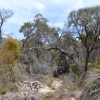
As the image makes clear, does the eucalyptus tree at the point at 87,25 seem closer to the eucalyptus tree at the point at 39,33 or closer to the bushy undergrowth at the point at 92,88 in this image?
the eucalyptus tree at the point at 39,33

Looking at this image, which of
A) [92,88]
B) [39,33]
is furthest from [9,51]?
[39,33]

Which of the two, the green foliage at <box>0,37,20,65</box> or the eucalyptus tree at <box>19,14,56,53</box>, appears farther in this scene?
the eucalyptus tree at <box>19,14,56,53</box>

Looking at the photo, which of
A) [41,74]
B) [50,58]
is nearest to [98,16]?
[50,58]

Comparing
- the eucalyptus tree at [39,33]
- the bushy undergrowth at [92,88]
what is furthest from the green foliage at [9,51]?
the eucalyptus tree at [39,33]

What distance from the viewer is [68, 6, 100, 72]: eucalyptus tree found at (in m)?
16.4

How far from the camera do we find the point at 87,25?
16531 mm

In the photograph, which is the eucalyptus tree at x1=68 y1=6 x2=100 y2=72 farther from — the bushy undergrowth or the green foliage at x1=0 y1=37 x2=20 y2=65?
the bushy undergrowth

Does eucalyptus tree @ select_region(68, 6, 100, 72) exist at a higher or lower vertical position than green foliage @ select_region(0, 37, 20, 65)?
higher

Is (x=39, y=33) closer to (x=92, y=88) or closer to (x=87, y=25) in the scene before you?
(x=87, y=25)

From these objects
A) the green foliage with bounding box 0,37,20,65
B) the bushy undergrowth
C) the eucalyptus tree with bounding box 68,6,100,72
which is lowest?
the bushy undergrowth

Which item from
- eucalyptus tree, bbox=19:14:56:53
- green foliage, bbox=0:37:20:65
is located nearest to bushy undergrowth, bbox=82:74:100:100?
green foliage, bbox=0:37:20:65

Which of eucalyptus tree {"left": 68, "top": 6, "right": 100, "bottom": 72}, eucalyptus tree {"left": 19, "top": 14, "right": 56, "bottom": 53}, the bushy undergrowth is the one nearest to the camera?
the bushy undergrowth

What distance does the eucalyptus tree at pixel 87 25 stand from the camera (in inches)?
645

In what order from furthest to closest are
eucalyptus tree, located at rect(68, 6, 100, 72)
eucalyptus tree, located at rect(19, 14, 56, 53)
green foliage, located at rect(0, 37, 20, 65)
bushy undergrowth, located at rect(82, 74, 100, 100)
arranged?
eucalyptus tree, located at rect(19, 14, 56, 53) → eucalyptus tree, located at rect(68, 6, 100, 72) → green foliage, located at rect(0, 37, 20, 65) → bushy undergrowth, located at rect(82, 74, 100, 100)
